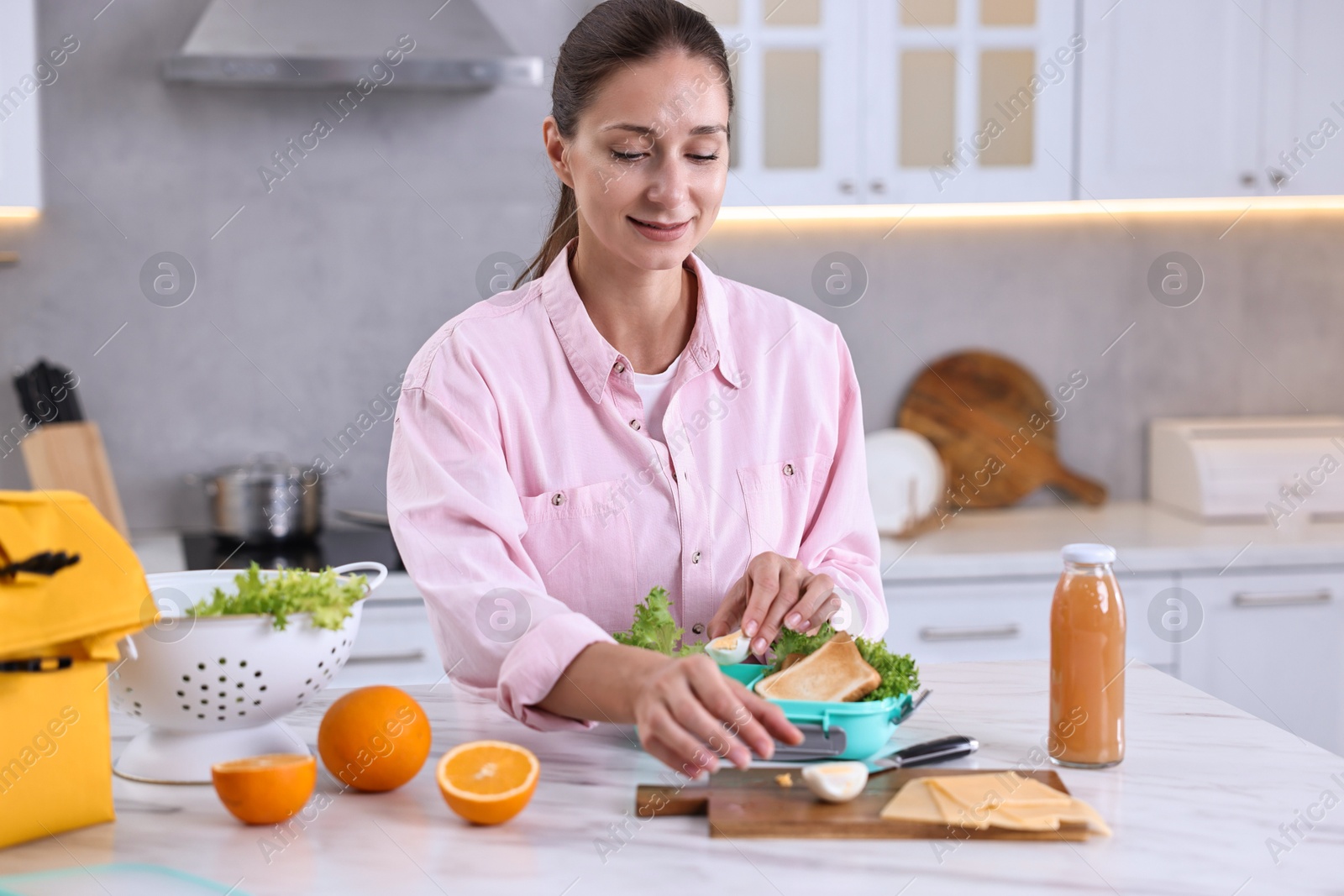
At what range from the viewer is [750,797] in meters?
1.03

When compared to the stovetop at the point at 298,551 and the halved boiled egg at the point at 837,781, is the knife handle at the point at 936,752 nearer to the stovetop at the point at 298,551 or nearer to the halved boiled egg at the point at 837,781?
the halved boiled egg at the point at 837,781

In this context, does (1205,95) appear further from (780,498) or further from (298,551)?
(298,551)

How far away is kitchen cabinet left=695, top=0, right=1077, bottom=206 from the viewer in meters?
2.63

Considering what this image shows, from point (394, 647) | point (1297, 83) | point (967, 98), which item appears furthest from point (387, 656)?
point (1297, 83)

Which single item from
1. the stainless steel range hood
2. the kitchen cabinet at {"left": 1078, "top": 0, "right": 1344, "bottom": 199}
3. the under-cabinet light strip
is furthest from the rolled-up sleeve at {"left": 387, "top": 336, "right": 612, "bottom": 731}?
the kitchen cabinet at {"left": 1078, "top": 0, "right": 1344, "bottom": 199}

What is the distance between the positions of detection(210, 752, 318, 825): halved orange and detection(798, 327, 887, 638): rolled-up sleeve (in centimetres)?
64

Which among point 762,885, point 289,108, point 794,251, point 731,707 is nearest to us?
point 762,885

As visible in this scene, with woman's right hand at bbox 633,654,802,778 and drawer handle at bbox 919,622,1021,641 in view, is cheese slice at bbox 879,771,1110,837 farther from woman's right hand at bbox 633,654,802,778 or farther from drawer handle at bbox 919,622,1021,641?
drawer handle at bbox 919,622,1021,641

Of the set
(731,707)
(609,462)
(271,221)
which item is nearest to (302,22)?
(271,221)

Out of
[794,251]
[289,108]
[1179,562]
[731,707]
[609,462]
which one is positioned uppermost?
[289,108]

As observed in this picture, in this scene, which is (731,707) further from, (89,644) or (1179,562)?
(1179,562)

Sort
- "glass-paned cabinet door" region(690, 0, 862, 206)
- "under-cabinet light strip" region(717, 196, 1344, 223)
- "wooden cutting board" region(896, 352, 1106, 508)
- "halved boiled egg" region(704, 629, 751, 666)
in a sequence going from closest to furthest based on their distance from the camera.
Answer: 1. "halved boiled egg" region(704, 629, 751, 666)
2. "glass-paned cabinet door" region(690, 0, 862, 206)
3. "under-cabinet light strip" region(717, 196, 1344, 223)
4. "wooden cutting board" region(896, 352, 1106, 508)

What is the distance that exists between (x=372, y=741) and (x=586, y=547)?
→ 0.44 metres

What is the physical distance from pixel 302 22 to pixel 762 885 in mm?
2084
